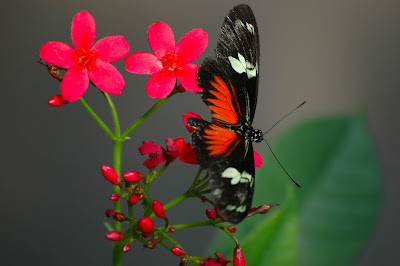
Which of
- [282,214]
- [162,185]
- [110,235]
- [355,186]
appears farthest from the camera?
[162,185]

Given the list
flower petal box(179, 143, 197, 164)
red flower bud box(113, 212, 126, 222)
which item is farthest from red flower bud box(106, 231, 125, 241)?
flower petal box(179, 143, 197, 164)

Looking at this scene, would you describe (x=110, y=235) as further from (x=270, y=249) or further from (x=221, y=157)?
(x=270, y=249)

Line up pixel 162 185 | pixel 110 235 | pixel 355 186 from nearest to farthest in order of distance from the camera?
pixel 110 235
pixel 355 186
pixel 162 185

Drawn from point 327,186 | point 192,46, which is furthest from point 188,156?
point 327,186

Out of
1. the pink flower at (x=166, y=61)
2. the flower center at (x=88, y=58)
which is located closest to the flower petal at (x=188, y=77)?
the pink flower at (x=166, y=61)

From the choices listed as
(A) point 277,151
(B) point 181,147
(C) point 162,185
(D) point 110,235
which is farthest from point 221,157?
(C) point 162,185

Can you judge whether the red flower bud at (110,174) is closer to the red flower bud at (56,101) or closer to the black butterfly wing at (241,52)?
the red flower bud at (56,101)

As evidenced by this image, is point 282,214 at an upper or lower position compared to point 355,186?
upper

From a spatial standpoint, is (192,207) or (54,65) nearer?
(54,65)

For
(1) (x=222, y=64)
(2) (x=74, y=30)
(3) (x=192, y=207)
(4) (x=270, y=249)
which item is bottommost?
(3) (x=192, y=207)
